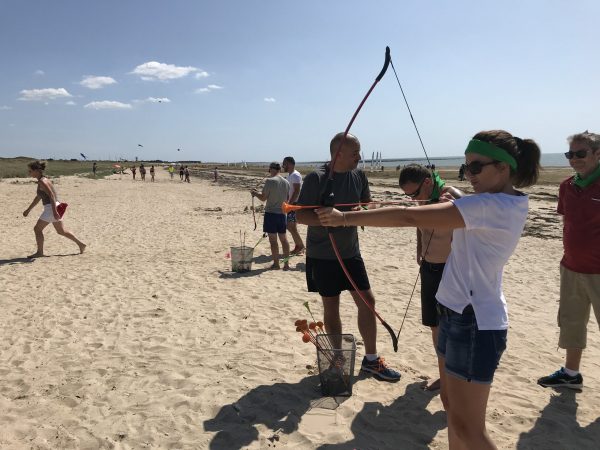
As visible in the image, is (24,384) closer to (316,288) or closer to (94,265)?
(316,288)

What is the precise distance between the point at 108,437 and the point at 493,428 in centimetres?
272

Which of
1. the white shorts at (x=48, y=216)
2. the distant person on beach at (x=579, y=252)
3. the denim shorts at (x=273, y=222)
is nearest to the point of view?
the distant person on beach at (x=579, y=252)

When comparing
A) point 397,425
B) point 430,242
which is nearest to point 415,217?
point 430,242

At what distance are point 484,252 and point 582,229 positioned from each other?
206cm

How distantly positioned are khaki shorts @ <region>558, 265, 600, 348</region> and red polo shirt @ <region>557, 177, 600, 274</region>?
90 millimetres

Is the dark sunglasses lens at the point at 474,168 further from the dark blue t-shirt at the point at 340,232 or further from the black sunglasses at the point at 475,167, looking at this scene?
the dark blue t-shirt at the point at 340,232

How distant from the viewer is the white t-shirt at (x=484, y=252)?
1.92 m

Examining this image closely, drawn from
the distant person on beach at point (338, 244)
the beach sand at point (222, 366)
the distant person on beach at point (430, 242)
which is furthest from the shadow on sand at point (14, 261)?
the distant person on beach at point (430, 242)

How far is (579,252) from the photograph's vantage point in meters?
3.61

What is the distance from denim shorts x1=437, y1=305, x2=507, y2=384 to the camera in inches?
80.6

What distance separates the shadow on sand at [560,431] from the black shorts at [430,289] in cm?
99

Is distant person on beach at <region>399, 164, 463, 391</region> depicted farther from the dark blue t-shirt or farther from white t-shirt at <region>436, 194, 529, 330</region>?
white t-shirt at <region>436, 194, 529, 330</region>

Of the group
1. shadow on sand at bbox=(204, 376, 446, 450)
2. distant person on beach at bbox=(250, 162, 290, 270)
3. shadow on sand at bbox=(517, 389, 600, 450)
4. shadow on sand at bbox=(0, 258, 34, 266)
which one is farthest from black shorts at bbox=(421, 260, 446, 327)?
shadow on sand at bbox=(0, 258, 34, 266)

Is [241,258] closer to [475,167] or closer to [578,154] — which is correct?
[578,154]
